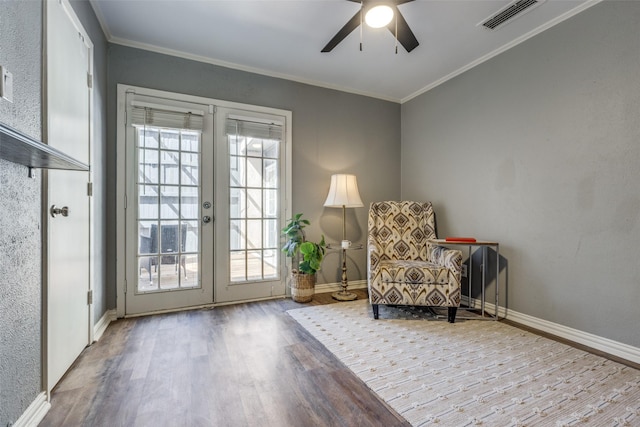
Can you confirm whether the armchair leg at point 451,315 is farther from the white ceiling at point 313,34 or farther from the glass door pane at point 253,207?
the white ceiling at point 313,34

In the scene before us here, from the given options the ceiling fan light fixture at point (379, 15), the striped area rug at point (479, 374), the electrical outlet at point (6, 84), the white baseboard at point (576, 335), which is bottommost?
the striped area rug at point (479, 374)

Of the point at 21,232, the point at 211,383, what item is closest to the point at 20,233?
the point at 21,232

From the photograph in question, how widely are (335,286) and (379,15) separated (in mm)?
2866

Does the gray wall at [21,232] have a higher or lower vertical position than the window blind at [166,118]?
lower

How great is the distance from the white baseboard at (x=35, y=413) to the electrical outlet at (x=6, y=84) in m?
1.32

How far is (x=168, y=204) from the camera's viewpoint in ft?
9.73

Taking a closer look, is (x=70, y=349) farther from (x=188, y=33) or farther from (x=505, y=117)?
(x=505, y=117)

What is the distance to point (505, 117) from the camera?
9.38 feet

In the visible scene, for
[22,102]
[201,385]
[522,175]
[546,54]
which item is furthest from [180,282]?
[546,54]

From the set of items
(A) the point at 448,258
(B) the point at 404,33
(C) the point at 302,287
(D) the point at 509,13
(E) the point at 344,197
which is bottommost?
(C) the point at 302,287

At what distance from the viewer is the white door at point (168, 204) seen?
284 centimetres

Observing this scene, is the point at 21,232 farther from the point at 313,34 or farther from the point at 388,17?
the point at 313,34

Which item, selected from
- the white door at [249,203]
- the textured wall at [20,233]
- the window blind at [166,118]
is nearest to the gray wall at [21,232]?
the textured wall at [20,233]

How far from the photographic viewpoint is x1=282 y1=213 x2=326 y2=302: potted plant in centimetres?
320
